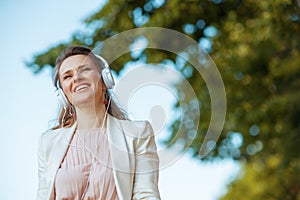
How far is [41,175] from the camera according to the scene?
3.90 feet

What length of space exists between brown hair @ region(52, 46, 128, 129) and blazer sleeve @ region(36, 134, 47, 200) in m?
0.05

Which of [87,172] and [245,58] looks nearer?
[87,172]

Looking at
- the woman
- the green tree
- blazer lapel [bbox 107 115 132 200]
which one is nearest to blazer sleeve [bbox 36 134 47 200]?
the woman

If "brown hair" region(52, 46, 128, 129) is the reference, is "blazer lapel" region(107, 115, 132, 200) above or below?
below

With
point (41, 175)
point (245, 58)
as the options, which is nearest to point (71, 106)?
point (41, 175)

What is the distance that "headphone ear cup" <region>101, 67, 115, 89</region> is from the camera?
3.94 ft

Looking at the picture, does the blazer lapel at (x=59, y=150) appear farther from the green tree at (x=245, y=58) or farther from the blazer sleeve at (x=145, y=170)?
the green tree at (x=245, y=58)

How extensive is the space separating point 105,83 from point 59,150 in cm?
14

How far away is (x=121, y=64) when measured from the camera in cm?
401

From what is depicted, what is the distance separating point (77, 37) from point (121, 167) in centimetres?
319

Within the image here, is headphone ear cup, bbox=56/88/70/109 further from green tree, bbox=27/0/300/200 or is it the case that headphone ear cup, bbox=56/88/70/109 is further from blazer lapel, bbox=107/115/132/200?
→ green tree, bbox=27/0/300/200

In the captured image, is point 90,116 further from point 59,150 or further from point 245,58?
point 245,58

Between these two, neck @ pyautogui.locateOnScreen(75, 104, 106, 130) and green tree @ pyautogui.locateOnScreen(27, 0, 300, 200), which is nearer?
neck @ pyautogui.locateOnScreen(75, 104, 106, 130)

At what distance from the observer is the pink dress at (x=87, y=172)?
114 cm
